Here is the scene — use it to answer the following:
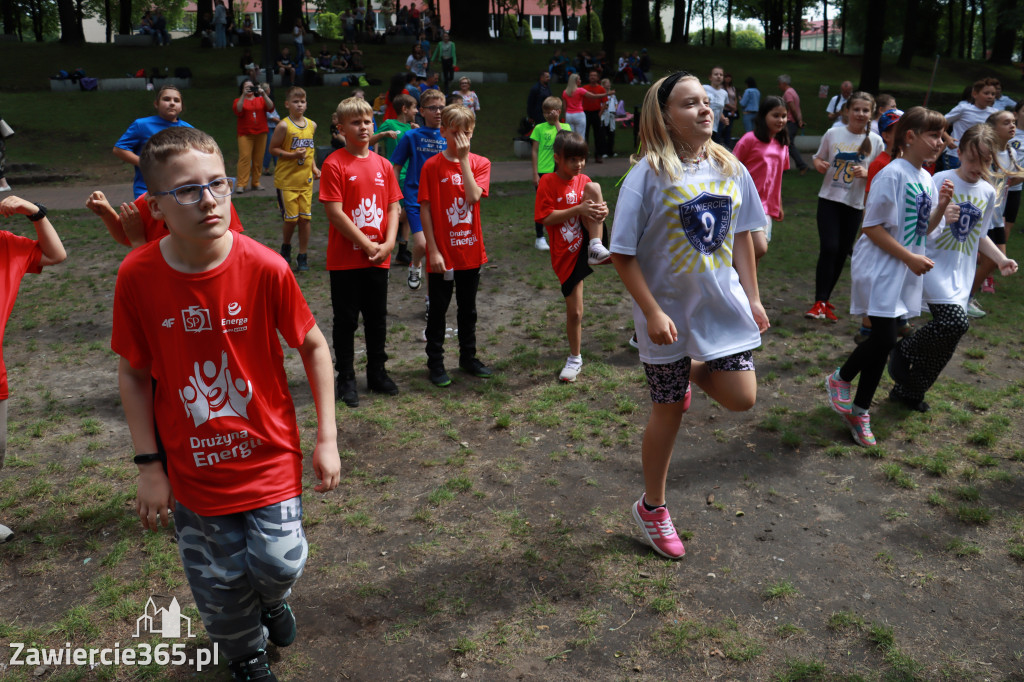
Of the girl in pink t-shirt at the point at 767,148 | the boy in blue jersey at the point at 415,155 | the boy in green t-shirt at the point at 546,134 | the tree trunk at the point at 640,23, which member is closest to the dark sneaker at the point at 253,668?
the boy in blue jersey at the point at 415,155

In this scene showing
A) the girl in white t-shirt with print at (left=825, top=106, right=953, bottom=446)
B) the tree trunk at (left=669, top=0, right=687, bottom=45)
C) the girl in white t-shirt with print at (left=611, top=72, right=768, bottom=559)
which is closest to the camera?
the girl in white t-shirt with print at (left=611, top=72, right=768, bottom=559)

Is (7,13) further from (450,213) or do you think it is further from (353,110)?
(450,213)

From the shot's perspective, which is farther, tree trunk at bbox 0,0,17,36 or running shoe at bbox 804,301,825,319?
tree trunk at bbox 0,0,17,36

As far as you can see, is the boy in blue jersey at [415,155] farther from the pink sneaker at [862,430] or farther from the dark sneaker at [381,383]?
the pink sneaker at [862,430]

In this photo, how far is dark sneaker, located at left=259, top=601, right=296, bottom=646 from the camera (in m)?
3.18

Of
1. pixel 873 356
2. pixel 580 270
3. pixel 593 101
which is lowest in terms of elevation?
pixel 873 356

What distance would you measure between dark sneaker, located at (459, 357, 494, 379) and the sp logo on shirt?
10.6ft

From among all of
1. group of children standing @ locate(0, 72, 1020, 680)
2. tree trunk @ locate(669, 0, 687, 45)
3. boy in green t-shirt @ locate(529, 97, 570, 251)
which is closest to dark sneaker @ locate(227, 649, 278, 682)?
group of children standing @ locate(0, 72, 1020, 680)

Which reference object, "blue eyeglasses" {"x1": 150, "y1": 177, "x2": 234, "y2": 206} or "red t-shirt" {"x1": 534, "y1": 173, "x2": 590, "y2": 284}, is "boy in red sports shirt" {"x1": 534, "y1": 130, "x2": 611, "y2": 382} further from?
"blue eyeglasses" {"x1": 150, "y1": 177, "x2": 234, "y2": 206}

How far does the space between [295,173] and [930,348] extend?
727 centimetres

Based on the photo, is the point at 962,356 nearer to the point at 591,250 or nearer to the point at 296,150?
the point at 591,250

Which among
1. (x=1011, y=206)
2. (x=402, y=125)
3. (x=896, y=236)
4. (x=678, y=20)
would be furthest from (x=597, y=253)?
(x=678, y=20)

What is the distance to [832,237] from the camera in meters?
7.91

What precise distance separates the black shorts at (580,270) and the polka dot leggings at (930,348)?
7.87ft
